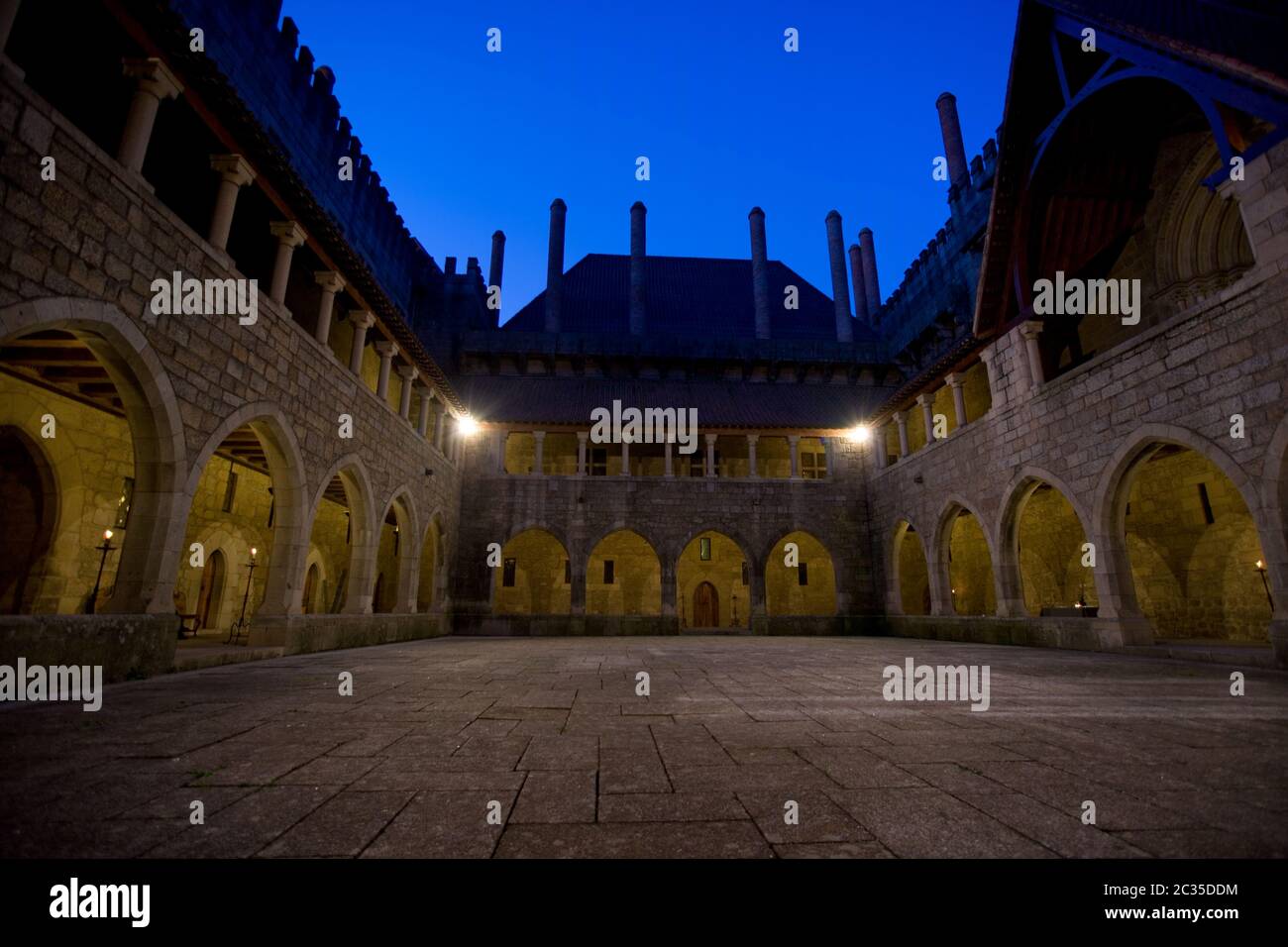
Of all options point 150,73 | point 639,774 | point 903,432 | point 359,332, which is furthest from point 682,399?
point 639,774

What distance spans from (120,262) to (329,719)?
17.2ft

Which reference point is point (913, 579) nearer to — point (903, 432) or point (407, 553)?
point (903, 432)

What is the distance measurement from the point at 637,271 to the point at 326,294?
17783 mm

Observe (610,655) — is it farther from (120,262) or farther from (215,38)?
(215,38)

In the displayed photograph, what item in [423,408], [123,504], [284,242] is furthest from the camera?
[423,408]

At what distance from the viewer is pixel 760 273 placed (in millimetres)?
26125

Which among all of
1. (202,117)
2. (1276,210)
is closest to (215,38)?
(202,117)

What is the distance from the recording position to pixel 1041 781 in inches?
92.7

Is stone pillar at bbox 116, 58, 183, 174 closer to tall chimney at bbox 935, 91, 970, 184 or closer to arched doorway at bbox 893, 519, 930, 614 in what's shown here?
arched doorway at bbox 893, 519, 930, 614

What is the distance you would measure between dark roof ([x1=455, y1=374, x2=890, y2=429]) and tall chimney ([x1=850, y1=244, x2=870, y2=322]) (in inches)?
258

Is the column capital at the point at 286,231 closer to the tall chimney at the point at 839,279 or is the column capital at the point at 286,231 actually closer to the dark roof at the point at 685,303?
the dark roof at the point at 685,303

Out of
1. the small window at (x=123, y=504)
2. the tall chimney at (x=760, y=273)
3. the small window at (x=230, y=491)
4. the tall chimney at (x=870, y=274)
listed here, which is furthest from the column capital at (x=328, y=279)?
the tall chimney at (x=870, y=274)

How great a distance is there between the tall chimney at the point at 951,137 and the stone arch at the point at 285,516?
78.6 feet
